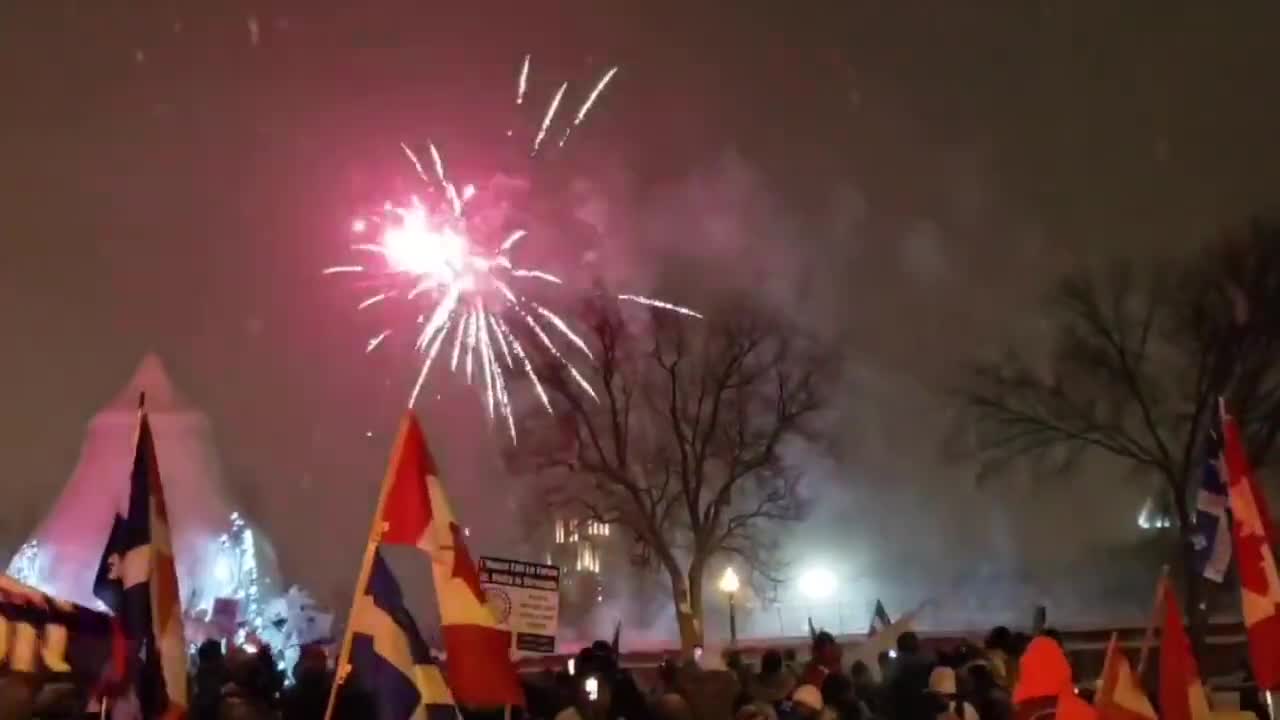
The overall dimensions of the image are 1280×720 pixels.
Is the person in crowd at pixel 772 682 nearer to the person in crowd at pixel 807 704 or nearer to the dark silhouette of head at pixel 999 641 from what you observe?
the person in crowd at pixel 807 704

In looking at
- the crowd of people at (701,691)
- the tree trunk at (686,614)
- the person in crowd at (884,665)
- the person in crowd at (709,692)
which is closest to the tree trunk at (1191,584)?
the tree trunk at (686,614)

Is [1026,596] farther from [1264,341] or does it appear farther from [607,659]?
[607,659]

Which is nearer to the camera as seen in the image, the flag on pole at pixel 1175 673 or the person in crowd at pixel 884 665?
the flag on pole at pixel 1175 673

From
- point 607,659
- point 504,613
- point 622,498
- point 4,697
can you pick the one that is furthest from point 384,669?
point 622,498

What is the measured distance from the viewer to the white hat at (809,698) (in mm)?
9664

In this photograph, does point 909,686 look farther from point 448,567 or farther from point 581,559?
point 581,559

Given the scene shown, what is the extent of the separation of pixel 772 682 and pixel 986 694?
1.67 m

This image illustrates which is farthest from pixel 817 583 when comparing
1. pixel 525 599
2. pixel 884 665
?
pixel 525 599

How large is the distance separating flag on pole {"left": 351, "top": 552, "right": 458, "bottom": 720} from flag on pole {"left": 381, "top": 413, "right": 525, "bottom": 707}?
9.3 inches

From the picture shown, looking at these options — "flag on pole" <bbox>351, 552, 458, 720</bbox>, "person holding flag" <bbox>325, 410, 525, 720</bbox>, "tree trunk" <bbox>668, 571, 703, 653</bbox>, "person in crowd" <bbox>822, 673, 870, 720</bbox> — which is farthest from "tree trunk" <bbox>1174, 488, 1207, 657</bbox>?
"flag on pole" <bbox>351, 552, 458, 720</bbox>

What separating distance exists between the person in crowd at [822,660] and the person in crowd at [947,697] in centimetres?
78

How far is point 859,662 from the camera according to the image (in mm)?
12734

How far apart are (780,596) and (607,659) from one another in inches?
1237

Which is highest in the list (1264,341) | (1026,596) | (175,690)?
(1264,341)
